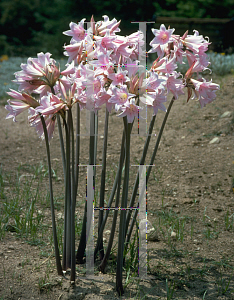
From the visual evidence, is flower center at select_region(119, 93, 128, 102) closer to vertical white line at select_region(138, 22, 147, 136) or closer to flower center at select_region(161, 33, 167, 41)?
vertical white line at select_region(138, 22, 147, 136)

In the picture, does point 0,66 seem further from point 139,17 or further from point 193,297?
point 193,297

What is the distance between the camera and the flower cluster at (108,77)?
5.31 ft

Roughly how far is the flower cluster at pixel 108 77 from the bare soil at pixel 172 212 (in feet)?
2.89

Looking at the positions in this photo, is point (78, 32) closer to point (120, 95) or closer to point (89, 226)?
point (120, 95)

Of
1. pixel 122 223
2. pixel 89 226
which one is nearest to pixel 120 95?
pixel 122 223

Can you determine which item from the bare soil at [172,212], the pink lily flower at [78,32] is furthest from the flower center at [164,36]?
the bare soil at [172,212]

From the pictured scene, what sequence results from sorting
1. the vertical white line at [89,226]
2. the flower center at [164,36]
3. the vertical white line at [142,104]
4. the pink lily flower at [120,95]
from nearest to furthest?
the pink lily flower at [120,95]
the vertical white line at [142,104]
the flower center at [164,36]
the vertical white line at [89,226]

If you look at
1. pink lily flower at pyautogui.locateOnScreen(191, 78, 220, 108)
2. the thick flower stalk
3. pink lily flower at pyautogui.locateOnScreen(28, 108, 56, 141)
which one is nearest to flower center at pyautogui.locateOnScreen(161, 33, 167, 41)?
the thick flower stalk

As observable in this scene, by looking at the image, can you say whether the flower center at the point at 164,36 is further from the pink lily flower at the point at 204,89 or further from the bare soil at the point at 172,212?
the bare soil at the point at 172,212

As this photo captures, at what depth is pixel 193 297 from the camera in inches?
82.7

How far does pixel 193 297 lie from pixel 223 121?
3.21 metres

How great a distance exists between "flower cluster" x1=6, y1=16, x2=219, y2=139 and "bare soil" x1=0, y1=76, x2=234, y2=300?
88 centimetres

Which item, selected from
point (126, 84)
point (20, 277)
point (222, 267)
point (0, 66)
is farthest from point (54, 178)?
point (0, 66)

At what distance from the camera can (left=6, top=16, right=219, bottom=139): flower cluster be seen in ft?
5.31
